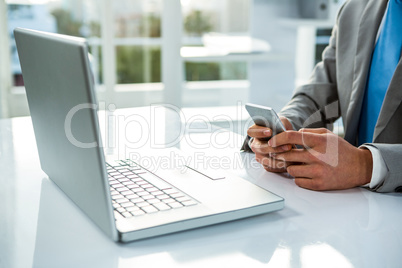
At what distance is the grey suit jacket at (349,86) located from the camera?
126 centimetres

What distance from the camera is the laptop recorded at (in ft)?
1.93

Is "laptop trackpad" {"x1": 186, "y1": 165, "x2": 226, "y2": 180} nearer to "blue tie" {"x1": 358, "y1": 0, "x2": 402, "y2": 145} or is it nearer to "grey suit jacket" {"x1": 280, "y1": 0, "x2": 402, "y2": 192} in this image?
"grey suit jacket" {"x1": 280, "y1": 0, "x2": 402, "y2": 192}

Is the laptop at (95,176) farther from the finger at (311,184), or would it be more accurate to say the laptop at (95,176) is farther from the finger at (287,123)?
the finger at (287,123)

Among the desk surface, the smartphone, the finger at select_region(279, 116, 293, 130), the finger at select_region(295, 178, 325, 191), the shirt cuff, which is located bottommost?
the desk surface

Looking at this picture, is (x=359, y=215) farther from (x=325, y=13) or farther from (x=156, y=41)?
(x=156, y=41)

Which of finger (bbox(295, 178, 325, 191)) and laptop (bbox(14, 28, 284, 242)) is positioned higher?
laptop (bbox(14, 28, 284, 242))

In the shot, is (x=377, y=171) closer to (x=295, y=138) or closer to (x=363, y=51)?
(x=295, y=138)

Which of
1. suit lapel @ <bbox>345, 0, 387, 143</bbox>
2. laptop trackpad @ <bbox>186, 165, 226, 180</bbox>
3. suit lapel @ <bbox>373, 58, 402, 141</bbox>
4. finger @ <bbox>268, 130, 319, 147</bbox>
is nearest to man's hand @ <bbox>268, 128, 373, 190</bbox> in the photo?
finger @ <bbox>268, 130, 319, 147</bbox>

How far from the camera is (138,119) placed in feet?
4.84

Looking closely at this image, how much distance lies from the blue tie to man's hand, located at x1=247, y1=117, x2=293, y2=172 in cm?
54

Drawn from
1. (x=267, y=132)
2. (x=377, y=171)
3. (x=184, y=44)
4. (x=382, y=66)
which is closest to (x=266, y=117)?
(x=267, y=132)

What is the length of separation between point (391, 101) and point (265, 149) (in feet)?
1.52

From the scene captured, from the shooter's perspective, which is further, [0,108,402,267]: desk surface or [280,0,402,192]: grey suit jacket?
[280,0,402,192]: grey suit jacket

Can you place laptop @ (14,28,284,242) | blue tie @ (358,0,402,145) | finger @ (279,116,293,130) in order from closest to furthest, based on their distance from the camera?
laptop @ (14,28,284,242)
finger @ (279,116,293,130)
blue tie @ (358,0,402,145)
